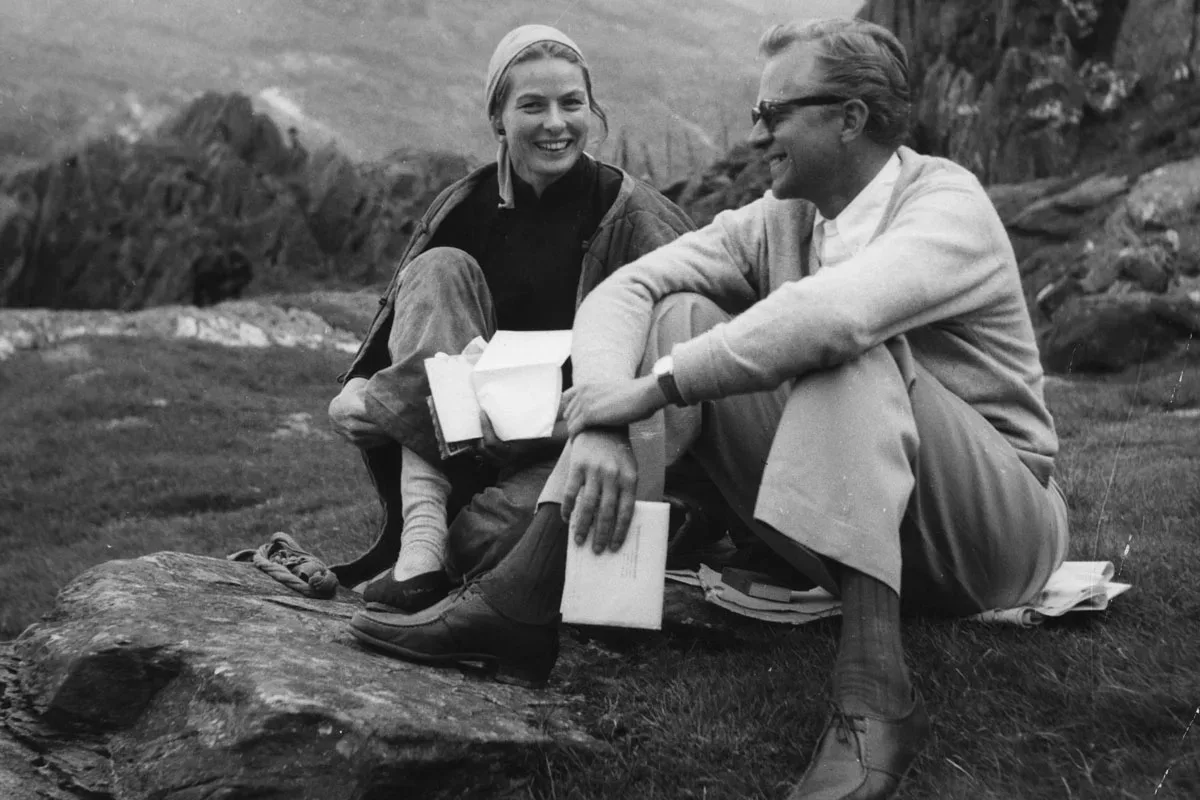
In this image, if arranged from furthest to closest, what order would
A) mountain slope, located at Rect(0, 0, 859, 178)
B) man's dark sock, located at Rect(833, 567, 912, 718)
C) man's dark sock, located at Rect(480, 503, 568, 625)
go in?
mountain slope, located at Rect(0, 0, 859, 178), man's dark sock, located at Rect(480, 503, 568, 625), man's dark sock, located at Rect(833, 567, 912, 718)

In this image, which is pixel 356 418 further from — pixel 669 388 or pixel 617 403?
pixel 669 388

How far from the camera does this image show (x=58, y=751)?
350 centimetres

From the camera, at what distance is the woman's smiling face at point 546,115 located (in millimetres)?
4770

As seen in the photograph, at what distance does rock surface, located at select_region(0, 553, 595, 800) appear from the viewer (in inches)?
126

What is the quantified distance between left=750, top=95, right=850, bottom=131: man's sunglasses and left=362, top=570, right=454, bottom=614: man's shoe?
1771 mm

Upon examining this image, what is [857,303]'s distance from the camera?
3133mm

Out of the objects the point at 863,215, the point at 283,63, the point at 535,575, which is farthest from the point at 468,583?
the point at 283,63

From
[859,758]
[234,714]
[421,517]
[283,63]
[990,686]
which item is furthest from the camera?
[283,63]

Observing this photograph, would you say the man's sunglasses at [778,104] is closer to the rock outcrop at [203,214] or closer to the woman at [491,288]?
the woman at [491,288]

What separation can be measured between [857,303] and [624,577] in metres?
0.89

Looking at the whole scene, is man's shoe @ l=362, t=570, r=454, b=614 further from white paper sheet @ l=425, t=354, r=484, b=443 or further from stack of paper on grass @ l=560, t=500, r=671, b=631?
stack of paper on grass @ l=560, t=500, r=671, b=631

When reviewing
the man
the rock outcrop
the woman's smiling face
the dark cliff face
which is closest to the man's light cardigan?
the man

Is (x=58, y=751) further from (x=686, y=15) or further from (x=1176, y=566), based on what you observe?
(x=686, y=15)

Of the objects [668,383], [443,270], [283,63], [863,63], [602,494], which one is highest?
[283,63]
